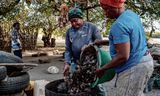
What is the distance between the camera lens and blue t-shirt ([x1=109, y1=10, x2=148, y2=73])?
3.60m

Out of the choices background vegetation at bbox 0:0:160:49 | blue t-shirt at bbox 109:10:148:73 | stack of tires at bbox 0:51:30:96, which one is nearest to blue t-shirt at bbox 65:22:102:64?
blue t-shirt at bbox 109:10:148:73

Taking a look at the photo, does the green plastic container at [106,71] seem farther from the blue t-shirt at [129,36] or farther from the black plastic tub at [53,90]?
the black plastic tub at [53,90]

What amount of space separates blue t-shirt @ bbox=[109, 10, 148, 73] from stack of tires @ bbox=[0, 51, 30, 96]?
3176 millimetres

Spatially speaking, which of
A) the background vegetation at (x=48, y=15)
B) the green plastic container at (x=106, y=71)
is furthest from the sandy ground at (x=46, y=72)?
the green plastic container at (x=106, y=71)

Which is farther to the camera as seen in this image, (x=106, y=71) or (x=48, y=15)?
(x=48, y=15)

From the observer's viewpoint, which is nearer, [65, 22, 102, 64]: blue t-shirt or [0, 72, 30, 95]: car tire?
[65, 22, 102, 64]: blue t-shirt

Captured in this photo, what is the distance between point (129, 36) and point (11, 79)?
11.9 ft

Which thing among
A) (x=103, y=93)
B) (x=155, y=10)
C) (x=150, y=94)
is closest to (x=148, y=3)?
(x=155, y=10)

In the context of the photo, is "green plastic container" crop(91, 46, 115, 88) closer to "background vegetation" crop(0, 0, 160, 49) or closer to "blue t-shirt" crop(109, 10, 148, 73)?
"blue t-shirt" crop(109, 10, 148, 73)

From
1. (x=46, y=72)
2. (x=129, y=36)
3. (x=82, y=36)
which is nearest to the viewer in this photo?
Answer: (x=129, y=36)

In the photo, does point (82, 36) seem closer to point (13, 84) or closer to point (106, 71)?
point (106, 71)

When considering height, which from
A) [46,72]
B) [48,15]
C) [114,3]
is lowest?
[46,72]

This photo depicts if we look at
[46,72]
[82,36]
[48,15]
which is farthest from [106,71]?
[48,15]

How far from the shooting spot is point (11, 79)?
6734 mm
